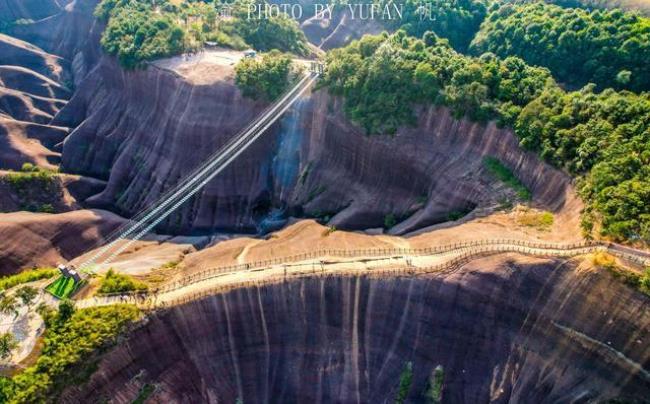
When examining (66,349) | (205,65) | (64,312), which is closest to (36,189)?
(205,65)

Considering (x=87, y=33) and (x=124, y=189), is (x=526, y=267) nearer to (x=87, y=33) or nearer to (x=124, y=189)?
(x=124, y=189)

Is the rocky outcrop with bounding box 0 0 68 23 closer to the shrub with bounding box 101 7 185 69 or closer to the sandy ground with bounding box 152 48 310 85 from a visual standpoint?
the shrub with bounding box 101 7 185 69

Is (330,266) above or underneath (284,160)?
above

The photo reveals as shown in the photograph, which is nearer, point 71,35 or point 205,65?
point 205,65

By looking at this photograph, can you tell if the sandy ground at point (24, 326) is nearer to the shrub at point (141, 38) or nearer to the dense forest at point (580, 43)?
the shrub at point (141, 38)

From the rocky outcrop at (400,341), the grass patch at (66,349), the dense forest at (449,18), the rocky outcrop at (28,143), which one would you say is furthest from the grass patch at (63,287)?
the dense forest at (449,18)

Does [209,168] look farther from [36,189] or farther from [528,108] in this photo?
[528,108]

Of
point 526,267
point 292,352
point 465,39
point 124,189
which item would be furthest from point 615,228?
point 465,39
